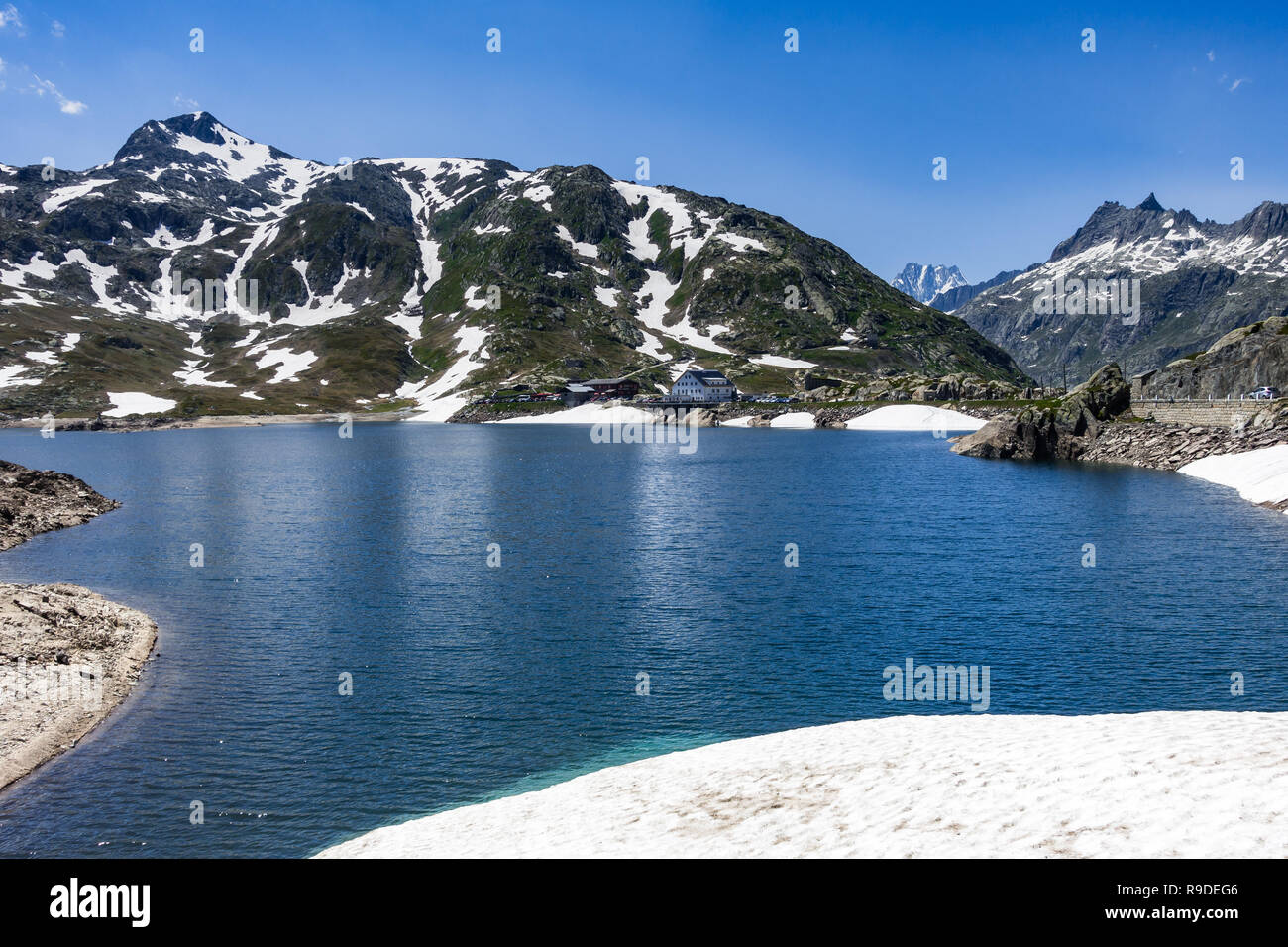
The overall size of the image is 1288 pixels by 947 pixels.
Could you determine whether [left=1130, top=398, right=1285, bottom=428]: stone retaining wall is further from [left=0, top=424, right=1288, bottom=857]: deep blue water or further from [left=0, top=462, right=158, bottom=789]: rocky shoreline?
[left=0, top=462, right=158, bottom=789]: rocky shoreline

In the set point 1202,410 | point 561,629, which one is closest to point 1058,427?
point 1202,410

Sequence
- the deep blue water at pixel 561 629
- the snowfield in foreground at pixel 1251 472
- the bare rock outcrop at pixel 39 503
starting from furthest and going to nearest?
the snowfield in foreground at pixel 1251 472 → the bare rock outcrop at pixel 39 503 → the deep blue water at pixel 561 629

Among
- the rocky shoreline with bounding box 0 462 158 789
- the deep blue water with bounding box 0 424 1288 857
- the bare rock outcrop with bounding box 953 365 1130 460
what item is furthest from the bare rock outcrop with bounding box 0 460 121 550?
the bare rock outcrop with bounding box 953 365 1130 460

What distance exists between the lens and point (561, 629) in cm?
4212

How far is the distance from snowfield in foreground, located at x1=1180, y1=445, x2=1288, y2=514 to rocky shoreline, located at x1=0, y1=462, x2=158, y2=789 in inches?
3662

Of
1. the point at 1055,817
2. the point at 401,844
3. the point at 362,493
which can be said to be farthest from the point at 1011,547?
the point at 362,493

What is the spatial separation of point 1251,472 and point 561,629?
304ft

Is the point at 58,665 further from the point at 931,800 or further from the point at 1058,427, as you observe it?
the point at 1058,427

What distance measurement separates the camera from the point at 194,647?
38.9m

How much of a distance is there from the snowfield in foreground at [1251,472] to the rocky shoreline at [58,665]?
3662 inches

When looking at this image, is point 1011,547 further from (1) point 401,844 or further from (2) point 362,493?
(2) point 362,493

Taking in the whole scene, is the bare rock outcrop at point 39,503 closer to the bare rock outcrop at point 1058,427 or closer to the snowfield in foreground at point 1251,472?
the snowfield in foreground at point 1251,472

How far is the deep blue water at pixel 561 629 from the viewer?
83.9 ft

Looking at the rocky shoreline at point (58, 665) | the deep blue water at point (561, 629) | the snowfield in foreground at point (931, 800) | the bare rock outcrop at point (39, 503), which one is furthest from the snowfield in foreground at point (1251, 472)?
the bare rock outcrop at point (39, 503)
